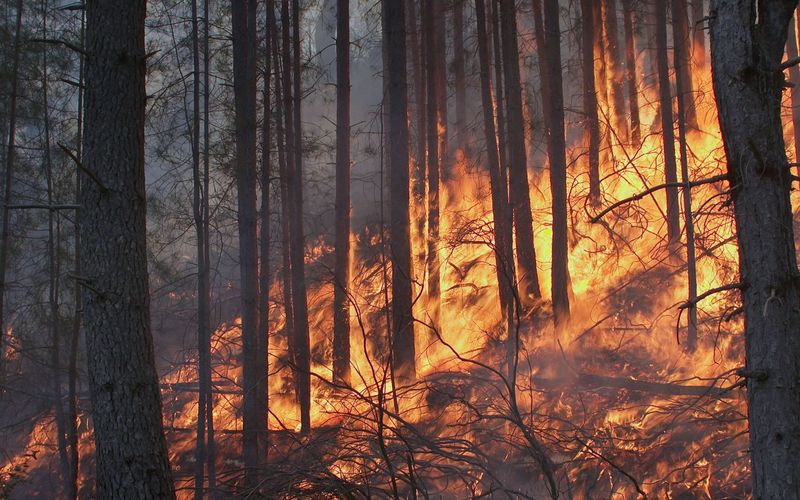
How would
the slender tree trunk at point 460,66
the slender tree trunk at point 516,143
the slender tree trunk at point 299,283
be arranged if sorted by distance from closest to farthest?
the slender tree trunk at point 516,143, the slender tree trunk at point 299,283, the slender tree trunk at point 460,66

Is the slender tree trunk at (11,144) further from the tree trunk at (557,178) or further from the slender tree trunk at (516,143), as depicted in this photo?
the tree trunk at (557,178)

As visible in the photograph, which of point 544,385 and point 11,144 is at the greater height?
point 11,144

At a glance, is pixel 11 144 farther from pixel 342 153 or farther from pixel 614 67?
pixel 614 67

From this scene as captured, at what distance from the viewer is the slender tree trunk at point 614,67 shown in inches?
680

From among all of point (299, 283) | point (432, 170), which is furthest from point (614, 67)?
point (299, 283)

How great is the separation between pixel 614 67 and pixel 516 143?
7337mm

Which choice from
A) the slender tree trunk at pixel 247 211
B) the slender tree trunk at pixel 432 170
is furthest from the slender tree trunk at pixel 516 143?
the slender tree trunk at pixel 247 211

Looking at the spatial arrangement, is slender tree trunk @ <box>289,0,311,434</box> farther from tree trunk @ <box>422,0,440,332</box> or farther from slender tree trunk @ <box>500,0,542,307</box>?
slender tree trunk @ <box>500,0,542,307</box>

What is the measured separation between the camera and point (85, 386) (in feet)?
63.6

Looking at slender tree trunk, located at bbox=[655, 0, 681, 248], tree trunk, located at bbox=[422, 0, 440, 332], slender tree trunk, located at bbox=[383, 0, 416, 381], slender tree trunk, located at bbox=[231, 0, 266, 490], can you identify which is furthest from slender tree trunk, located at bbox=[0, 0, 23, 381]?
slender tree trunk, located at bbox=[655, 0, 681, 248]

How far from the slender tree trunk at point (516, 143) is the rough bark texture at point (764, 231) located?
8.12m

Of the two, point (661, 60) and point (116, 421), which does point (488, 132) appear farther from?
point (116, 421)

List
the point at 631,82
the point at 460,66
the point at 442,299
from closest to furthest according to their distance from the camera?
the point at 442,299, the point at 631,82, the point at 460,66

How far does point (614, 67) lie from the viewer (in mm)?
17891
